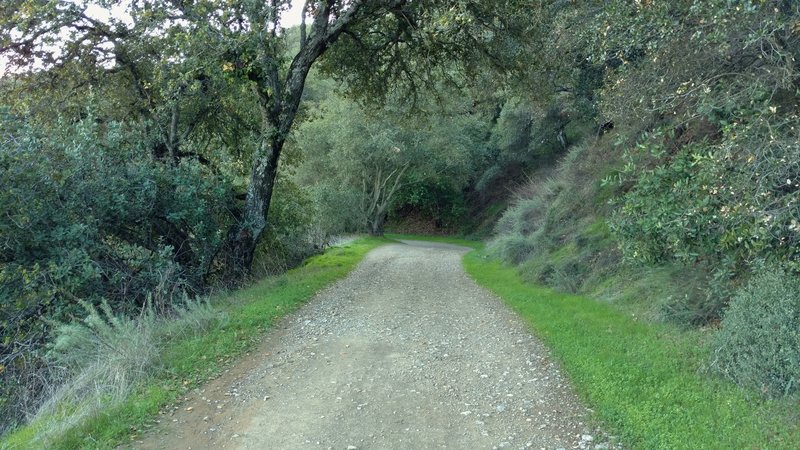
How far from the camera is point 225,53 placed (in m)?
11.6

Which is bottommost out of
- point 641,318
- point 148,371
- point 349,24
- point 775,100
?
point 641,318

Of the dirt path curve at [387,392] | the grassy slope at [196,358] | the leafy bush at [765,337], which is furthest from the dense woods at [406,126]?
the dirt path curve at [387,392]

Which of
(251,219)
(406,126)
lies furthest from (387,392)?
(406,126)

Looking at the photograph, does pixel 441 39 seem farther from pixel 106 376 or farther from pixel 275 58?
pixel 106 376

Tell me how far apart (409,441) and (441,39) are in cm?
1081

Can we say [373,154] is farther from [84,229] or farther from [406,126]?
[84,229]

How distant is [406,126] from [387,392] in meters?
14.0

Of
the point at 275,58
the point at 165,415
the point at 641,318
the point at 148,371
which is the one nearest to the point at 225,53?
the point at 275,58

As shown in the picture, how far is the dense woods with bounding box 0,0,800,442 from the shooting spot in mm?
5992

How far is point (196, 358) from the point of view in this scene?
7.34m

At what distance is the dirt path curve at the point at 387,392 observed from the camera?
517 cm

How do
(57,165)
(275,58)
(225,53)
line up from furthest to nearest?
(275,58), (225,53), (57,165)

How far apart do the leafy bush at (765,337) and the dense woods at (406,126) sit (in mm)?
21

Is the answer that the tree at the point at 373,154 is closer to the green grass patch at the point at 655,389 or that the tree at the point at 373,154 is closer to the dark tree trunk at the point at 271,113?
the dark tree trunk at the point at 271,113
